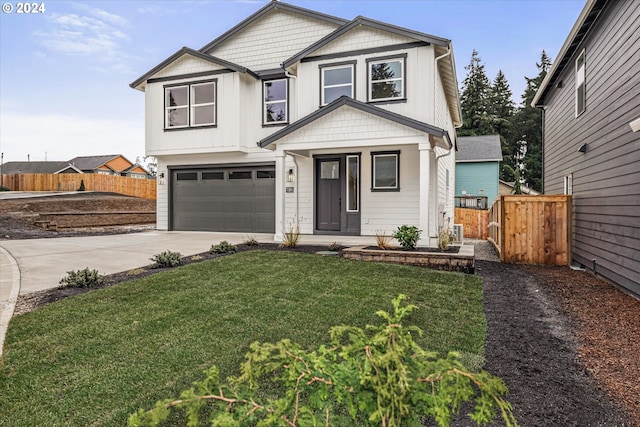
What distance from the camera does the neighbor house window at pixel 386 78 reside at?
35.2 ft

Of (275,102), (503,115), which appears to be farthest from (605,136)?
(503,115)

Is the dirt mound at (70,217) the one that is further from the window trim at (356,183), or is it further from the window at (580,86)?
the window at (580,86)

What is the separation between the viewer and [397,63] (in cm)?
1076

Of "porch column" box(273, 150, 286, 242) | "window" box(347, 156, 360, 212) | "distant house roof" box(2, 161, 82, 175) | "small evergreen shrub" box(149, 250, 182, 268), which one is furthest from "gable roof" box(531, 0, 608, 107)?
"distant house roof" box(2, 161, 82, 175)

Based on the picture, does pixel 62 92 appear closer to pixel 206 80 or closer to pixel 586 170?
pixel 206 80

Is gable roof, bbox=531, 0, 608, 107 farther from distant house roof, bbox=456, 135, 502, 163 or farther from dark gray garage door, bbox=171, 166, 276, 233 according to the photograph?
distant house roof, bbox=456, 135, 502, 163

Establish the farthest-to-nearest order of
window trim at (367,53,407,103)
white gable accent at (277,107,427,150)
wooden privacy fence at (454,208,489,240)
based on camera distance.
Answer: wooden privacy fence at (454,208,489,240) < window trim at (367,53,407,103) < white gable accent at (277,107,427,150)

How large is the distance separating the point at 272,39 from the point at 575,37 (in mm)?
8847

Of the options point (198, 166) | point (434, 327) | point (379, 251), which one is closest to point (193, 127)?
point (198, 166)

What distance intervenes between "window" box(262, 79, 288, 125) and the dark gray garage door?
64.8 inches

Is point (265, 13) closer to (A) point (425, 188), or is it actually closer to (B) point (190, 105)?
(B) point (190, 105)

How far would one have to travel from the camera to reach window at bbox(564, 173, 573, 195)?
10.3 meters

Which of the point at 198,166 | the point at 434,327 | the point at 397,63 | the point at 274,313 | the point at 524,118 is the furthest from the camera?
the point at 524,118

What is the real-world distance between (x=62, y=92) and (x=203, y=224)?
43.7 feet
